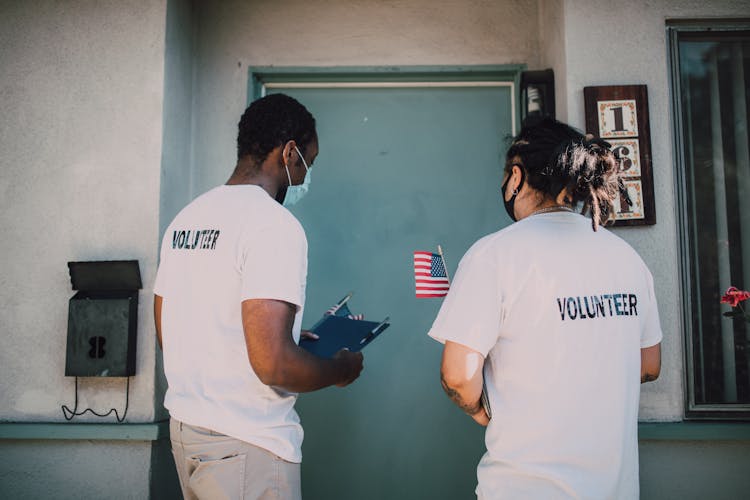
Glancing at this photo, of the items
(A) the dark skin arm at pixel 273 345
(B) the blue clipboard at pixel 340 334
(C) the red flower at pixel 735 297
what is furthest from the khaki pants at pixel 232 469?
(C) the red flower at pixel 735 297

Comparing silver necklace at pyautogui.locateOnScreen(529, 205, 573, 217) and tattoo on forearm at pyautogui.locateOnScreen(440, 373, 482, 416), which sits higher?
silver necklace at pyautogui.locateOnScreen(529, 205, 573, 217)

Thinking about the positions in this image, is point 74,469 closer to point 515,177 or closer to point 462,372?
point 462,372

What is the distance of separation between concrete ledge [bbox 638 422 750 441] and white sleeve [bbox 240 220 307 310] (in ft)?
6.10

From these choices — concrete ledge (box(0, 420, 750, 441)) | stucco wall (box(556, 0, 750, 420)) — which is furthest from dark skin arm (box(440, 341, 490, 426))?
stucco wall (box(556, 0, 750, 420))

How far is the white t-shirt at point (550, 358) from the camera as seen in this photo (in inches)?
66.8

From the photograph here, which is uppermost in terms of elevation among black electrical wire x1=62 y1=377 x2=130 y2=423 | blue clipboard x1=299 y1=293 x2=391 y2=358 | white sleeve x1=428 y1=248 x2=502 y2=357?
white sleeve x1=428 y1=248 x2=502 y2=357

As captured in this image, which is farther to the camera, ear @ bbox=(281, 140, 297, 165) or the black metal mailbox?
the black metal mailbox

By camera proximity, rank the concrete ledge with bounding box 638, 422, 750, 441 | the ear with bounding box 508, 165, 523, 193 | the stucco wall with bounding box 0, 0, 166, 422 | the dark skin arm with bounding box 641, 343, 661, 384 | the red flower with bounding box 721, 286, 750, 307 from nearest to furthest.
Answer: the ear with bounding box 508, 165, 523, 193, the dark skin arm with bounding box 641, 343, 661, 384, the red flower with bounding box 721, 286, 750, 307, the concrete ledge with bounding box 638, 422, 750, 441, the stucco wall with bounding box 0, 0, 166, 422

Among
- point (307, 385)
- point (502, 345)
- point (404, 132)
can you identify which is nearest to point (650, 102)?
point (404, 132)

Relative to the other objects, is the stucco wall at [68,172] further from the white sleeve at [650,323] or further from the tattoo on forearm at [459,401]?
the white sleeve at [650,323]

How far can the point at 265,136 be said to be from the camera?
7.06 ft

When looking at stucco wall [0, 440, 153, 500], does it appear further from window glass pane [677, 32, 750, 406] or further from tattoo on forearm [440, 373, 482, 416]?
window glass pane [677, 32, 750, 406]

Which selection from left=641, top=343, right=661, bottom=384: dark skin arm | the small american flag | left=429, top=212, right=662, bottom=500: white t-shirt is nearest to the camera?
left=429, top=212, right=662, bottom=500: white t-shirt

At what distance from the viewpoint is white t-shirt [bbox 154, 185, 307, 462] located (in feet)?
6.03
